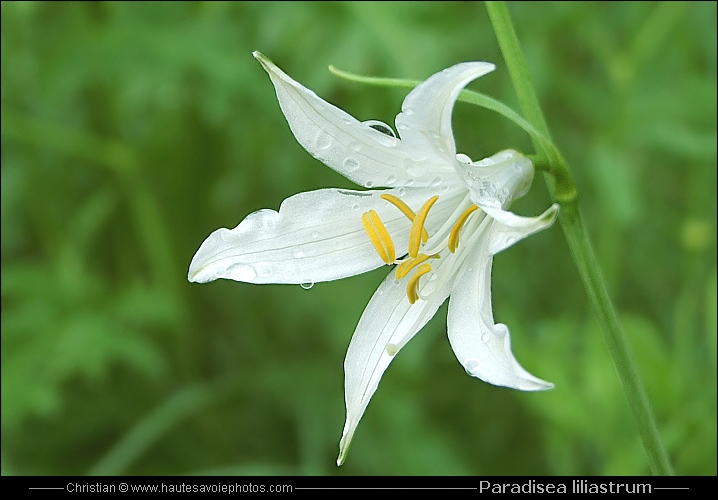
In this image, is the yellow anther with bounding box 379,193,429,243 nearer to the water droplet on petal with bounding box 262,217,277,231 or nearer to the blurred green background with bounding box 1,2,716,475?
the water droplet on petal with bounding box 262,217,277,231

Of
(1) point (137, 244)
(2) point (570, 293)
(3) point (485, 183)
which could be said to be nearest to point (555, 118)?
(2) point (570, 293)

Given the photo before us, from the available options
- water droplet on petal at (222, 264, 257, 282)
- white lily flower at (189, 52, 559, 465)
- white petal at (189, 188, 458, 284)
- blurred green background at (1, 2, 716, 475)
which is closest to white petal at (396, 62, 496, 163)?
white lily flower at (189, 52, 559, 465)

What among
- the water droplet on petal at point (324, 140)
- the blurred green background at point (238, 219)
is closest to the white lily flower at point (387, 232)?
the water droplet on petal at point (324, 140)

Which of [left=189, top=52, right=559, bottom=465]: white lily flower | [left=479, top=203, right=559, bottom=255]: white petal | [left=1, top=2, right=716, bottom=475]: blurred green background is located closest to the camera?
[left=479, top=203, right=559, bottom=255]: white petal

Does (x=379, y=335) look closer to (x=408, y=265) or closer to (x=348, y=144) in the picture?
(x=408, y=265)

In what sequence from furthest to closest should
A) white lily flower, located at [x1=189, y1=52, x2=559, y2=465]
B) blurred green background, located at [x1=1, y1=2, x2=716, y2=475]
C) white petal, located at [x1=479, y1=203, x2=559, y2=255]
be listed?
blurred green background, located at [x1=1, y1=2, x2=716, y2=475] → white lily flower, located at [x1=189, y1=52, x2=559, y2=465] → white petal, located at [x1=479, y1=203, x2=559, y2=255]

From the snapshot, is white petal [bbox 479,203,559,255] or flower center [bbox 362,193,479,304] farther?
flower center [bbox 362,193,479,304]

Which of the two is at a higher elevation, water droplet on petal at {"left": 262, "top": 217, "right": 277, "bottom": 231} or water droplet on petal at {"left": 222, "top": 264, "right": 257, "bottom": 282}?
water droplet on petal at {"left": 262, "top": 217, "right": 277, "bottom": 231}
